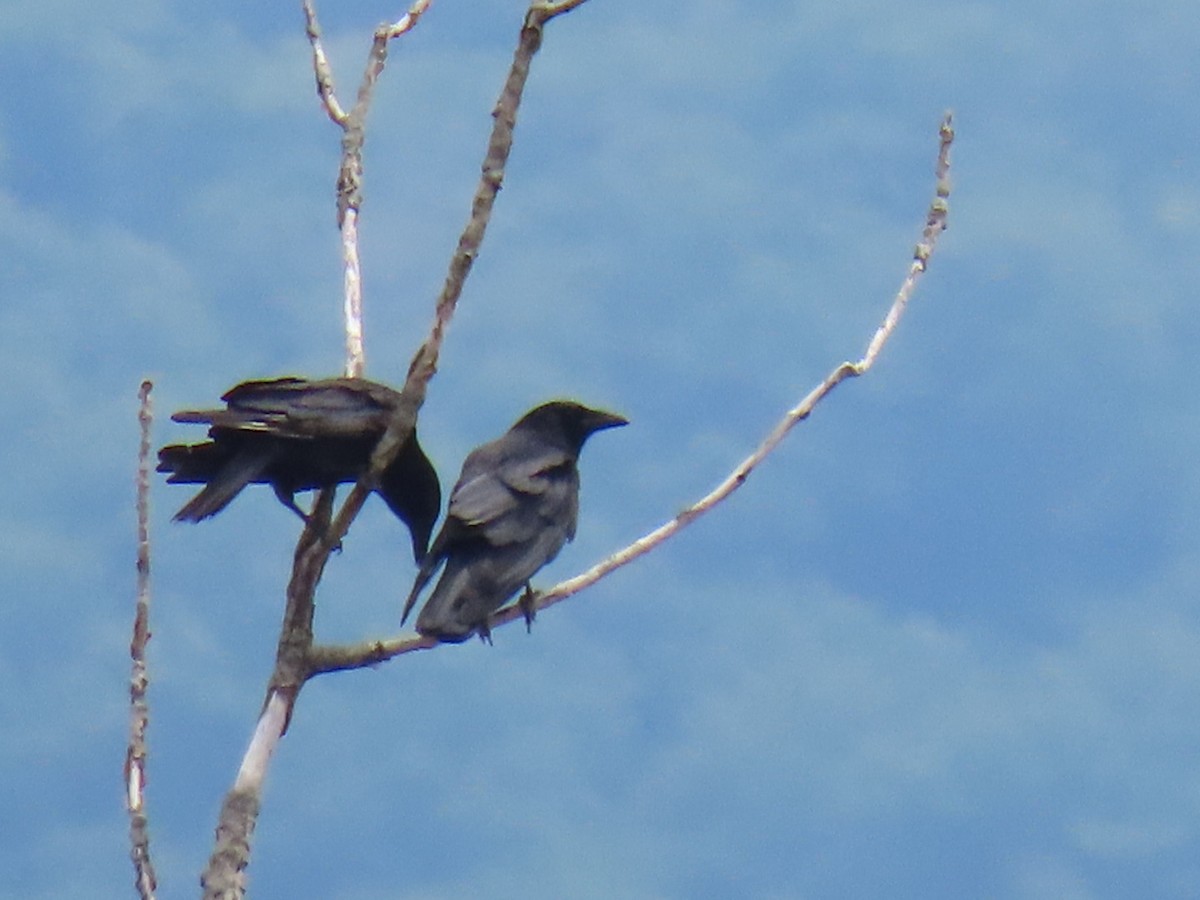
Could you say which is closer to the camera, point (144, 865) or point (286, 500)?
point (144, 865)

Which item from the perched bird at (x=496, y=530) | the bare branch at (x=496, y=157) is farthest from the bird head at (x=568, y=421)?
the bare branch at (x=496, y=157)

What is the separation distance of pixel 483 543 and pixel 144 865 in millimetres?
1585

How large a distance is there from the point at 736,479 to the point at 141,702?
1.31 m

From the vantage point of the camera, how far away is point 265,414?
450 cm

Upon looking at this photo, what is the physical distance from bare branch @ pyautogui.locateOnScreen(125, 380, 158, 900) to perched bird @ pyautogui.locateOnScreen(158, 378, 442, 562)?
1213 mm

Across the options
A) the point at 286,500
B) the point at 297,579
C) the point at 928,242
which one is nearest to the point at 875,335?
the point at 928,242

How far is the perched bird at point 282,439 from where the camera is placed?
4422 millimetres

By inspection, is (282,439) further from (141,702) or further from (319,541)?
(141,702)

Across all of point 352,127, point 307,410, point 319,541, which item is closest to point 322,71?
point 352,127

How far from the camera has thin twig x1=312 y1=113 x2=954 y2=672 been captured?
11.6 ft

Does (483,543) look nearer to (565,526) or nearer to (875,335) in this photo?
(565,526)

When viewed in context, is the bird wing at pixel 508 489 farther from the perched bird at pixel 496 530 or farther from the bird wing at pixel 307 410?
the bird wing at pixel 307 410

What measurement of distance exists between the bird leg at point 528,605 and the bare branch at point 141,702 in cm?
132

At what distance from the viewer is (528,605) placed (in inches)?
173
